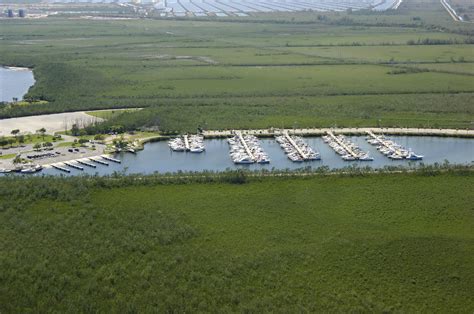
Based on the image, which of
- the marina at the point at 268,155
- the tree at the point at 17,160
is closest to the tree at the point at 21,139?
the tree at the point at 17,160

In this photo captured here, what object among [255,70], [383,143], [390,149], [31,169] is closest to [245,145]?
Result: [383,143]

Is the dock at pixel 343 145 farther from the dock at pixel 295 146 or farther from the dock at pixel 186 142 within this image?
the dock at pixel 186 142

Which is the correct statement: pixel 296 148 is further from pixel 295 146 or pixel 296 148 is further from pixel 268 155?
pixel 268 155

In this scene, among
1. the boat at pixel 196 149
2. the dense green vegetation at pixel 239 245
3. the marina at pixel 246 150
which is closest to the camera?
the dense green vegetation at pixel 239 245

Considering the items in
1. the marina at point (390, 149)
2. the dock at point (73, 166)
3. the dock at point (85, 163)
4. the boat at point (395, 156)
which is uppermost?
the marina at point (390, 149)

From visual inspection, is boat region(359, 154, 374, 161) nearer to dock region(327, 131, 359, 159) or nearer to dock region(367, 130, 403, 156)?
dock region(327, 131, 359, 159)

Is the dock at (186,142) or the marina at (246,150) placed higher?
the marina at (246,150)

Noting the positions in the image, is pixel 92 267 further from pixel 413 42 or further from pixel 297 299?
pixel 413 42
